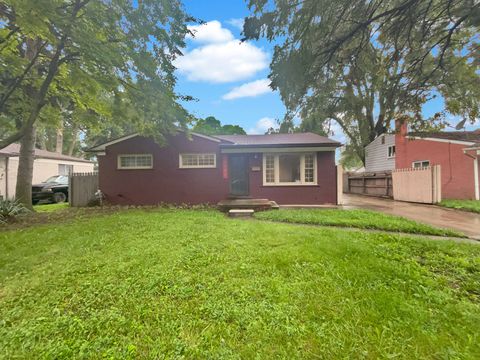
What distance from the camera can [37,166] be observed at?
1609cm

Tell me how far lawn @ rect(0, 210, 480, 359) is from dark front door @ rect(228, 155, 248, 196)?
6.58 meters

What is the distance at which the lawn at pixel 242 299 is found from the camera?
2.04m

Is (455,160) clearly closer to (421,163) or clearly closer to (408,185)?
(421,163)

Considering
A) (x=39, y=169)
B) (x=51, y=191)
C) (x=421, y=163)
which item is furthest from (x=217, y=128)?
(x=421, y=163)

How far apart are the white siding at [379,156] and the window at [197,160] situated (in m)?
12.8

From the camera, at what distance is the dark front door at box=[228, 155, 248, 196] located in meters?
11.2

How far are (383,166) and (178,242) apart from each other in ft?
57.0

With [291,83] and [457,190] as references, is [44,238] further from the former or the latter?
[457,190]

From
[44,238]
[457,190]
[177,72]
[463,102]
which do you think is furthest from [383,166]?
[44,238]

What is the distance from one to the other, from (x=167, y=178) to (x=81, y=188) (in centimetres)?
422

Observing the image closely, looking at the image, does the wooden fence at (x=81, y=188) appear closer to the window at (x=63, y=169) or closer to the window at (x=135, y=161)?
the window at (x=135, y=161)

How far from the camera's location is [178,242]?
15.6 ft

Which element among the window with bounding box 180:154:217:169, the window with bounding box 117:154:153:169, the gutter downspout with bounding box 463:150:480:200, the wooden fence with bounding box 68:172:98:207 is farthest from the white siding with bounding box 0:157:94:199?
the gutter downspout with bounding box 463:150:480:200

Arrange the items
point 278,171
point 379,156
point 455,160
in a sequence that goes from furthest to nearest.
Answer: point 379,156 → point 455,160 → point 278,171
